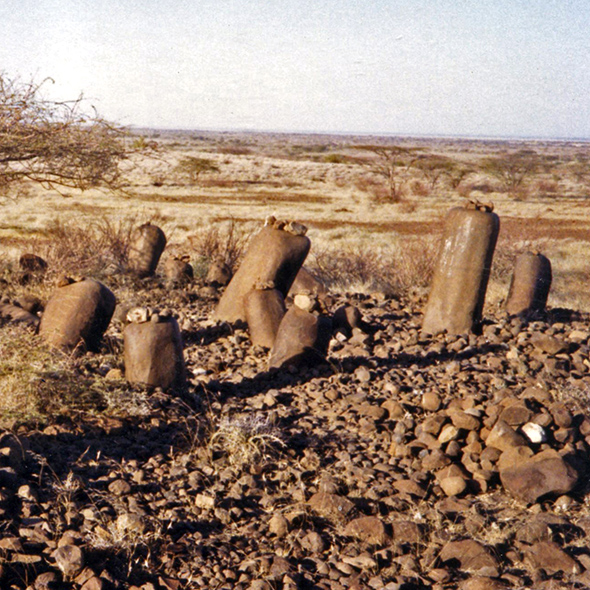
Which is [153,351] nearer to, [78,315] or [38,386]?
[38,386]

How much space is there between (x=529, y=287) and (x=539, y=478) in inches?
149

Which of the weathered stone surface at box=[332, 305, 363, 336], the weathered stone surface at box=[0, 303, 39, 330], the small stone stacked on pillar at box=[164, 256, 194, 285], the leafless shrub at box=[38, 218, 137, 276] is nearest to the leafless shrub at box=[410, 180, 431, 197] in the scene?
the leafless shrub at box=[38, 218, 137, 276]

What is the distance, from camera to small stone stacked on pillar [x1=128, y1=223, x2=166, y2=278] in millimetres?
8375

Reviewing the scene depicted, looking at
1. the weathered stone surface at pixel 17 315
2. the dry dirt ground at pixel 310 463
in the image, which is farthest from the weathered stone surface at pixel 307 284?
the weathered stone surface at pixel 17 315

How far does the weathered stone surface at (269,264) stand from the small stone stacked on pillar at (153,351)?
4.84 feet

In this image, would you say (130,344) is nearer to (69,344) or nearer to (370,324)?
(69,344)

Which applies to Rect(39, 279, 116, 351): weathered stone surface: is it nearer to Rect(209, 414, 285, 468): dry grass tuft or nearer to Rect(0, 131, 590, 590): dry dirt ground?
Rect(0, 131, 590, 590): dry dirt ground

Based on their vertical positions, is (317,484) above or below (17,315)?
below

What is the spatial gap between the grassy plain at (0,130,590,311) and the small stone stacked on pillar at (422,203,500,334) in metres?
1.87

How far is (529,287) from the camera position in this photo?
712 cm

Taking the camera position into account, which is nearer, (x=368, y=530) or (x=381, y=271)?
(x=368, y=530)

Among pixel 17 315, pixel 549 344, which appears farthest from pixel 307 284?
pixel 17 315

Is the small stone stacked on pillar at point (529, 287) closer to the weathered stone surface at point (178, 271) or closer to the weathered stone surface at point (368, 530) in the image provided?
the weathered stone surface at point (178, 271)

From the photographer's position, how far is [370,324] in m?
6.48
